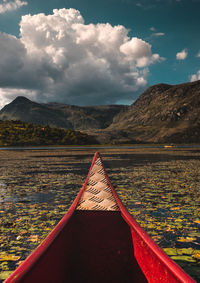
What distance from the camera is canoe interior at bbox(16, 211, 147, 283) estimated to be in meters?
4.34

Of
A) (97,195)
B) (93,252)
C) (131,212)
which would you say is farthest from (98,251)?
(131,212)

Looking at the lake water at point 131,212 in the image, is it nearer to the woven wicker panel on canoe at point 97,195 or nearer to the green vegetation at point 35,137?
the woven wicker panel on canoe at point 97,195

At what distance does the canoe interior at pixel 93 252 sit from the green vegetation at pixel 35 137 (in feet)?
482

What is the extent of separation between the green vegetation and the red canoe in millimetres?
146860

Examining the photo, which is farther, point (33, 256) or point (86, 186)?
point (86, 186)

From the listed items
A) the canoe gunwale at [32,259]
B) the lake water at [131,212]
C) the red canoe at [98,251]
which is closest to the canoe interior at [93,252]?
the red canoe at [98,251]

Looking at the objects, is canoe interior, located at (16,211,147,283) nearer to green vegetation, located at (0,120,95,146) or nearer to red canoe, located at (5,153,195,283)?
red canoe, located at (5,153,195,283)

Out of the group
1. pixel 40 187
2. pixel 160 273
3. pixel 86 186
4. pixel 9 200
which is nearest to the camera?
pixel 160 273

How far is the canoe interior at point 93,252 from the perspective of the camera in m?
4.34

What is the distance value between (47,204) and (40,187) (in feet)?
15.8

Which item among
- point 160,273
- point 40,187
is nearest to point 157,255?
point 160,273

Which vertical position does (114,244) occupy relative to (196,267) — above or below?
above

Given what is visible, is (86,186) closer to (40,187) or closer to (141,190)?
(141,190)

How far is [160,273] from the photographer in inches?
136
